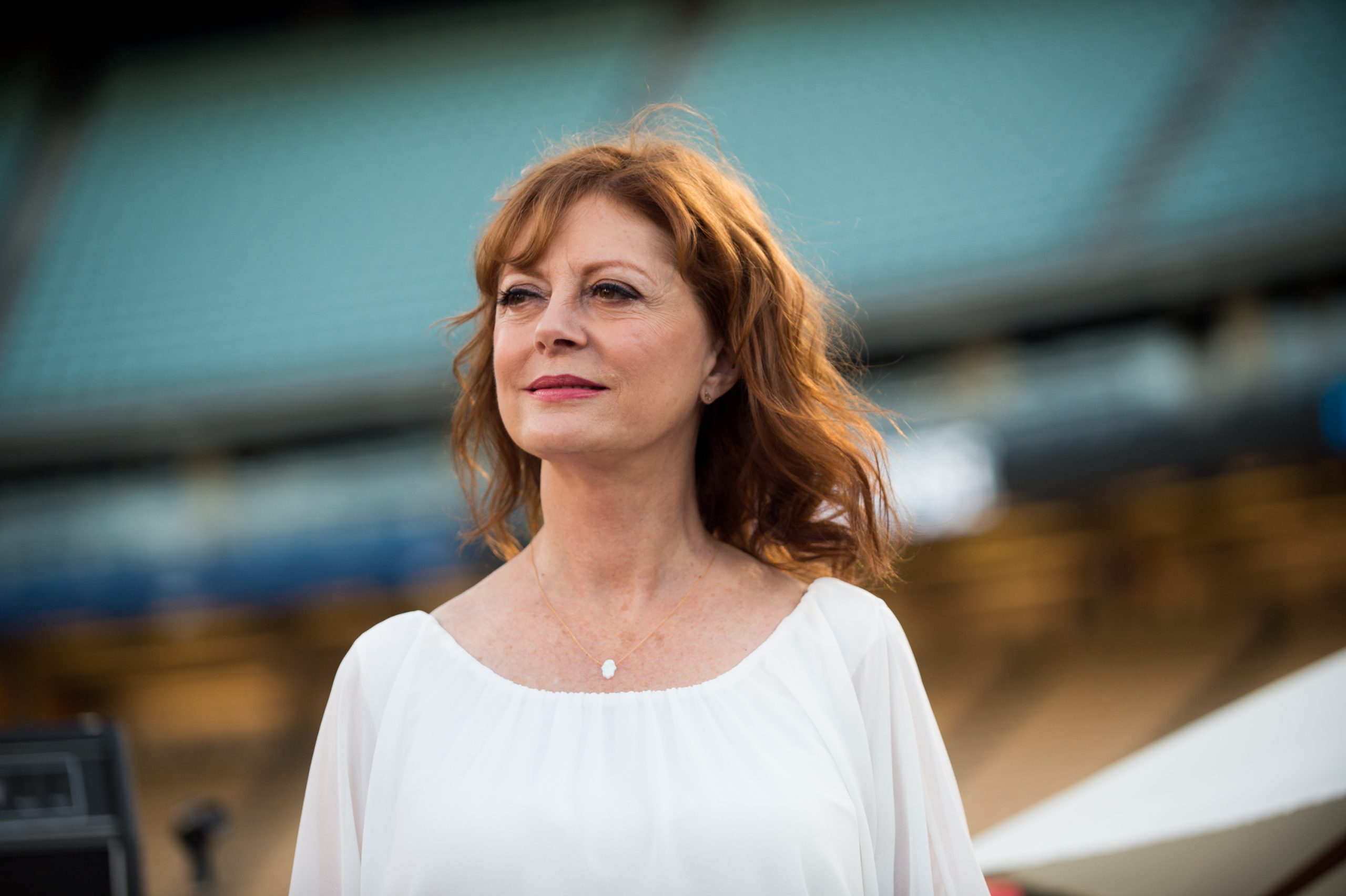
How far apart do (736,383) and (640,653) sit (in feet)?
1.43

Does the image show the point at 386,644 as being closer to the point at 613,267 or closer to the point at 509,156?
the point at 613,267

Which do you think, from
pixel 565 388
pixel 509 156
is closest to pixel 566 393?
pixel 565 388

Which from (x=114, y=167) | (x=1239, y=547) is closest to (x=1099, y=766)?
(x=1239, y=547)

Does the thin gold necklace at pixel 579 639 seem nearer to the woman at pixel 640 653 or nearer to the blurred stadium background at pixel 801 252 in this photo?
the woman at pixel 640 653

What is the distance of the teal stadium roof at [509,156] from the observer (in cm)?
1380

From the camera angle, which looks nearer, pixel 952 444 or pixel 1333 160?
pixel 952 444

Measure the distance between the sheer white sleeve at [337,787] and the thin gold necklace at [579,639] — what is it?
26cm

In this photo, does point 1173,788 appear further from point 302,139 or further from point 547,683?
point 302,139

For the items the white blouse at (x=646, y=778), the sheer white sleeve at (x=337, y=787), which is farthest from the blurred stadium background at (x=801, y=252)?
the white blouse at (x=646, y=778)

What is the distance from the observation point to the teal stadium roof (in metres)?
13.8

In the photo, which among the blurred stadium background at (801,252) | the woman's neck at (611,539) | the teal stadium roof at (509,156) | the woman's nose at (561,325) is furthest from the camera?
the teal stadium roof at (509,156)

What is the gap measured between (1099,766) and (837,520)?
735 centimetres

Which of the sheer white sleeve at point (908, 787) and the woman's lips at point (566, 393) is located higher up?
the woman's lips at point (566, 393)

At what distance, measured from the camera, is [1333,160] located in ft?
46.4
